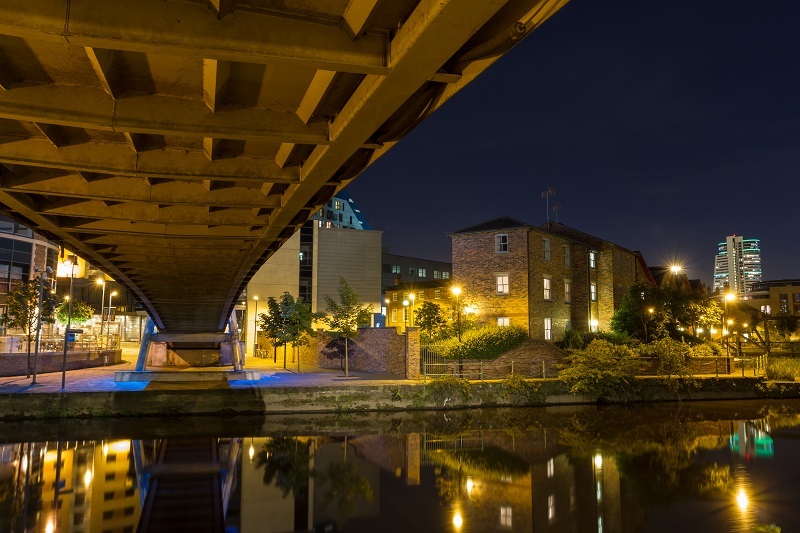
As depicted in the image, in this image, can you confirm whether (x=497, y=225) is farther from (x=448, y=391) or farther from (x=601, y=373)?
(x=448, y=391)

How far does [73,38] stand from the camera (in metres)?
4.16

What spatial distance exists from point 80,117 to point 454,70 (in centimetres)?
385

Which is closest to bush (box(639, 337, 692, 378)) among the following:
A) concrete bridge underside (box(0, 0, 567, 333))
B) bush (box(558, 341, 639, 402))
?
bush (box(558, 341, 639, 402))

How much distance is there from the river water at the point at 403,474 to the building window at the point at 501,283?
11.1 meters

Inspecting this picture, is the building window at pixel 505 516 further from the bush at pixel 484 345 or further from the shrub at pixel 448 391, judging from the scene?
the bush at pixel 484 345

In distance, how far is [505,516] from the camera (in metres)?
11.4

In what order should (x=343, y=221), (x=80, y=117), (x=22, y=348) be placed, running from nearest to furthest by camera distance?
(x=80, y=117) → (x=22, y=348) → (x=343, y=221)

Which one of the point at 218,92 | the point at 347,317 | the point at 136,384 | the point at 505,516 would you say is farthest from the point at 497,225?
the point at 218,92

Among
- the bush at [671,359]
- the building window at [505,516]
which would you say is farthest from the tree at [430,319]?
the building window at [505,516]

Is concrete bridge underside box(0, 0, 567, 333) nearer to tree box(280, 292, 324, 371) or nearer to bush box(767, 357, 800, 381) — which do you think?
tree box(280, 292, 324, 371)

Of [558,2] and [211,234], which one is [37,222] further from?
[558,2]

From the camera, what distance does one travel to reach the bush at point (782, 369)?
28.8 metres

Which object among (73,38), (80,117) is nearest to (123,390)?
(80,117)

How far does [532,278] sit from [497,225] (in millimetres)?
3995
